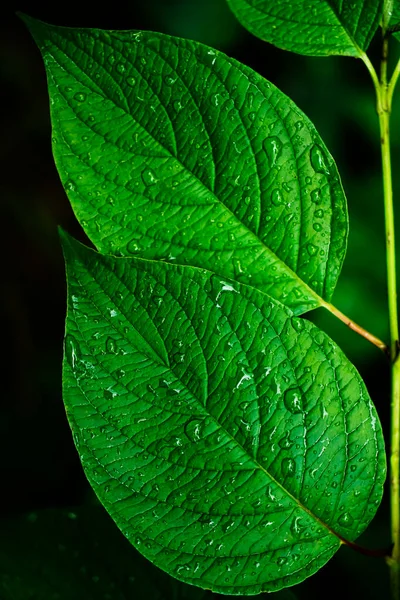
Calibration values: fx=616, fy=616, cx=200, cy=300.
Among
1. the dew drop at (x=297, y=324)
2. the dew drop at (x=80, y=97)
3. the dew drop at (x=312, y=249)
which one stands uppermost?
the dew drop at (x=80, y=97)

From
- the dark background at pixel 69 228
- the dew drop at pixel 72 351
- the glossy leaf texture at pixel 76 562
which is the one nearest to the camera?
the dew drop at pixel 72 351

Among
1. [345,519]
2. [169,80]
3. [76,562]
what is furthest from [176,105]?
[76,562]

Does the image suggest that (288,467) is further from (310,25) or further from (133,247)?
(310,25)

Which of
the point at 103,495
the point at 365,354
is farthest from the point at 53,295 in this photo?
the point at 103,495

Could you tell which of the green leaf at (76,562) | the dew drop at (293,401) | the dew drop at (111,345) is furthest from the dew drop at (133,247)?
the green leaf at (76,562)

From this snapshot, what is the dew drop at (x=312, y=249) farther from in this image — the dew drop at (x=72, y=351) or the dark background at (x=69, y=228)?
the dark background at (x=69, y=228)

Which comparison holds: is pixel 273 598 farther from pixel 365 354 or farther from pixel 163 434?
pixel 365 354

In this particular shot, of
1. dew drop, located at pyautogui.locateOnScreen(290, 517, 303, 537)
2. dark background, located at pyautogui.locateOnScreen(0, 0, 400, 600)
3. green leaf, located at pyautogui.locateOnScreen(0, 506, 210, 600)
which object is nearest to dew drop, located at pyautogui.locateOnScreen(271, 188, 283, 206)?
dew drop, located at pyautogui.locateOnScreen(290, 517, 303, 537)
